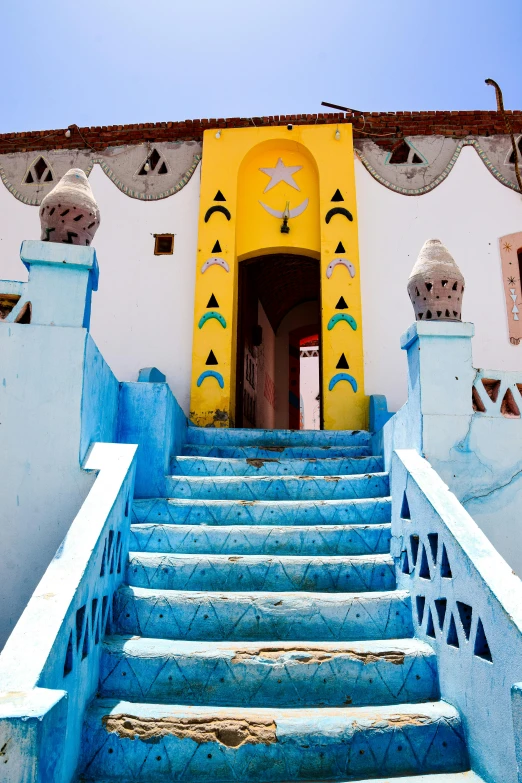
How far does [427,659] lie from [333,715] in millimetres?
593

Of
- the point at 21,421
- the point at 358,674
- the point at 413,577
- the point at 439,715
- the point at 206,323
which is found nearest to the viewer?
the point at 439,715

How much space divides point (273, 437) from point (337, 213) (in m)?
3.80

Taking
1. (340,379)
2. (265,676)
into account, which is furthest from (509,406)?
(340,379)

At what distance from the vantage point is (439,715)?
2559 millimetres

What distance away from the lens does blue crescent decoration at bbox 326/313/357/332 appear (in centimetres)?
764

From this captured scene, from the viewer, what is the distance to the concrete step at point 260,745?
238 centimetres

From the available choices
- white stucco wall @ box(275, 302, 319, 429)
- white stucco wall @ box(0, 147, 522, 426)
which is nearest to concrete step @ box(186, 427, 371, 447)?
white stucco wall @ box(0, 147, 522, 426)

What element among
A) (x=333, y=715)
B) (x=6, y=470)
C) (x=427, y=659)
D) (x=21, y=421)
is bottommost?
(x=333, y=715)

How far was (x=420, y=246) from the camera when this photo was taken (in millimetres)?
7980

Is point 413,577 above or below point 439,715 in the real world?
above

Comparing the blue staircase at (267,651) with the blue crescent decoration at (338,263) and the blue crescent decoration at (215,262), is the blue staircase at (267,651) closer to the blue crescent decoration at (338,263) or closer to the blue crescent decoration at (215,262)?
the blue crescent decoration at (338,263)

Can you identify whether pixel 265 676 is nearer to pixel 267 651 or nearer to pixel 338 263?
pixel 267 651

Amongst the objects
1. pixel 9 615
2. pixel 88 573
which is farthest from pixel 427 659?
pixel 9 615

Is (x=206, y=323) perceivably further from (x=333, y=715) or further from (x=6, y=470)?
(x=333, y=715)
